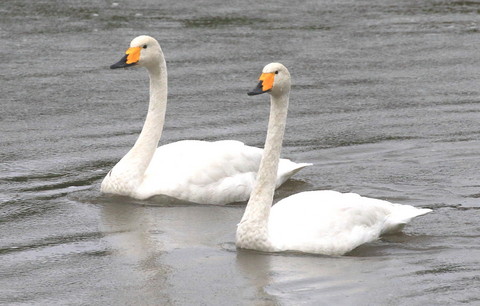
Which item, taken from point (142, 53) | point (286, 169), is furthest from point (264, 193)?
point (142, 53)

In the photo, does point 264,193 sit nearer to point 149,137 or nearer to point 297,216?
point 297,216

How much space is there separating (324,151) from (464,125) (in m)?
1.71

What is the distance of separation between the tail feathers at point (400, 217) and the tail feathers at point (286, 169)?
1505 millimetres

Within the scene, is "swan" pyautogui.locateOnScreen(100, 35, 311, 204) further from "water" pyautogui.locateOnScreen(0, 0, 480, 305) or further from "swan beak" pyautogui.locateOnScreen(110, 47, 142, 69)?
"water" pyautogui.locateOnScreen(0, 0, 480, 305)

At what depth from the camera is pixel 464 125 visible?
11766 mm

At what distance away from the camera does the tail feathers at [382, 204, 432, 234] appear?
8570 mm

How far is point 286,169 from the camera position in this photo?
10.0 meters

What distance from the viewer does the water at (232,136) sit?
24.8 ft

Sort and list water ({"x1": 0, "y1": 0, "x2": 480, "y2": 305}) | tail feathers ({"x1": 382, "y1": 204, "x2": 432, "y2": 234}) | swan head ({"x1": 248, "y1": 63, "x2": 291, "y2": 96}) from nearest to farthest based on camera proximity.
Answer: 1. water ({"x1": 0, "y1": 0, "x2": 480, "y2": 305})
2. swan head ({"x1": 248, "y1": 63, "x2": 291, "y2": 96})
3. tail feathers ({"x1": 382, "y1": 204, "x2": 432, "y2": 234})

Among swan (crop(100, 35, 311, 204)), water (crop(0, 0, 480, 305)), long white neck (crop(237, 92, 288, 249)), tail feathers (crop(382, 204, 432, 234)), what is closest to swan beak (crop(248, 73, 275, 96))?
long white neck (crop(237, 92, 288, 249))

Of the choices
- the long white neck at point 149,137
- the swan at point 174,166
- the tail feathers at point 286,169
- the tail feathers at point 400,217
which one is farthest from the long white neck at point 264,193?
the long white neck at point 149,137

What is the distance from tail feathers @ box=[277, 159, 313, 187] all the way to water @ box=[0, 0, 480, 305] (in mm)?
169

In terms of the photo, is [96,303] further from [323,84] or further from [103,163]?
[323,84]

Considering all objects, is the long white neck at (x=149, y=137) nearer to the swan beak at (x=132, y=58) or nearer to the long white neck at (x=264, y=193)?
the swan beak at (x=132, y=58)
